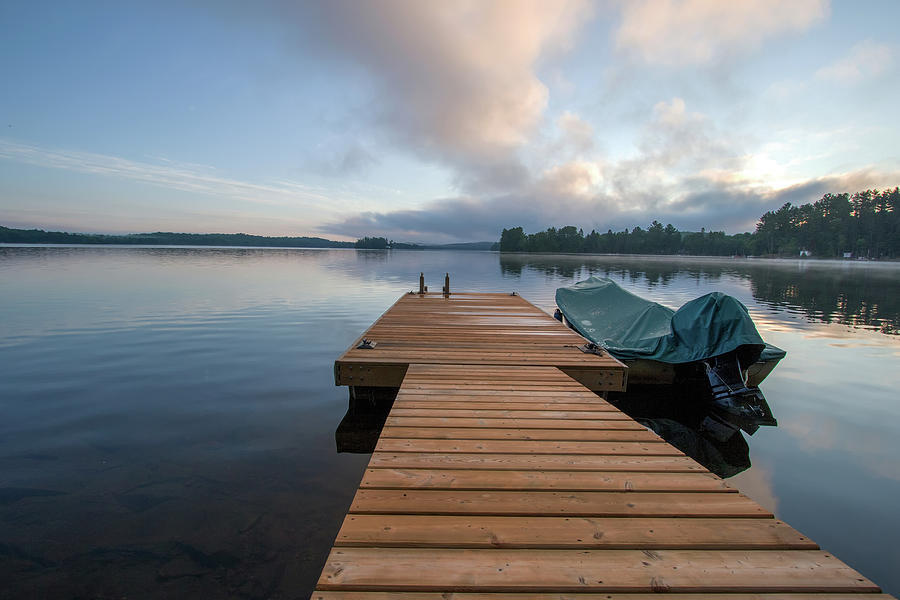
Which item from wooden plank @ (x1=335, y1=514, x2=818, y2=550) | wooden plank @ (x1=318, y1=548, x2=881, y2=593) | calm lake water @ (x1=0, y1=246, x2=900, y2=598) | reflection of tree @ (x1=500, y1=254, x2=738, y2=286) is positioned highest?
wooden plank @ (x1=318, y1=548, x2=881, y2=593)

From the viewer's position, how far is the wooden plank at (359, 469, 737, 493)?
2.52 metres

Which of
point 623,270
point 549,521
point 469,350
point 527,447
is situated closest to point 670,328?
point 469,350

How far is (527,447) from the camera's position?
312 cm

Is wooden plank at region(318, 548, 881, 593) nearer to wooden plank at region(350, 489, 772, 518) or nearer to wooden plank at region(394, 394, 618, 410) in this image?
wooden plank at region(350, 489, 772, 518)

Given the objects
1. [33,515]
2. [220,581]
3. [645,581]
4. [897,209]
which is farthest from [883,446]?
[897,209]

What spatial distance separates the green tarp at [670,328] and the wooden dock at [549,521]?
3.36 meters

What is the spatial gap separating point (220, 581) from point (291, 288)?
20675 millimetres

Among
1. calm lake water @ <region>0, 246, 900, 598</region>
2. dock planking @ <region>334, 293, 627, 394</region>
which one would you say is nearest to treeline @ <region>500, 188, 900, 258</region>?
calm lake water @ <region>0, 246, 900, 598</region>

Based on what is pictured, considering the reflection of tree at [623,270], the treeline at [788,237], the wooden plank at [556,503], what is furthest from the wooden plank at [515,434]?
the treeline at [788,237]

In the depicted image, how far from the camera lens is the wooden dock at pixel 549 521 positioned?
1.73 metres

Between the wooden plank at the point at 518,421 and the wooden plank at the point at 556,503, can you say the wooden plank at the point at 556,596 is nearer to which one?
the wooden plank at the point at 556,503

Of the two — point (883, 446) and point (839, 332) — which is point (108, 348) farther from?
point (839, 332)

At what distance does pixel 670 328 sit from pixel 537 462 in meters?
5.73

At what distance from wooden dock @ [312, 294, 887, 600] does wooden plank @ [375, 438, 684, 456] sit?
2cm
